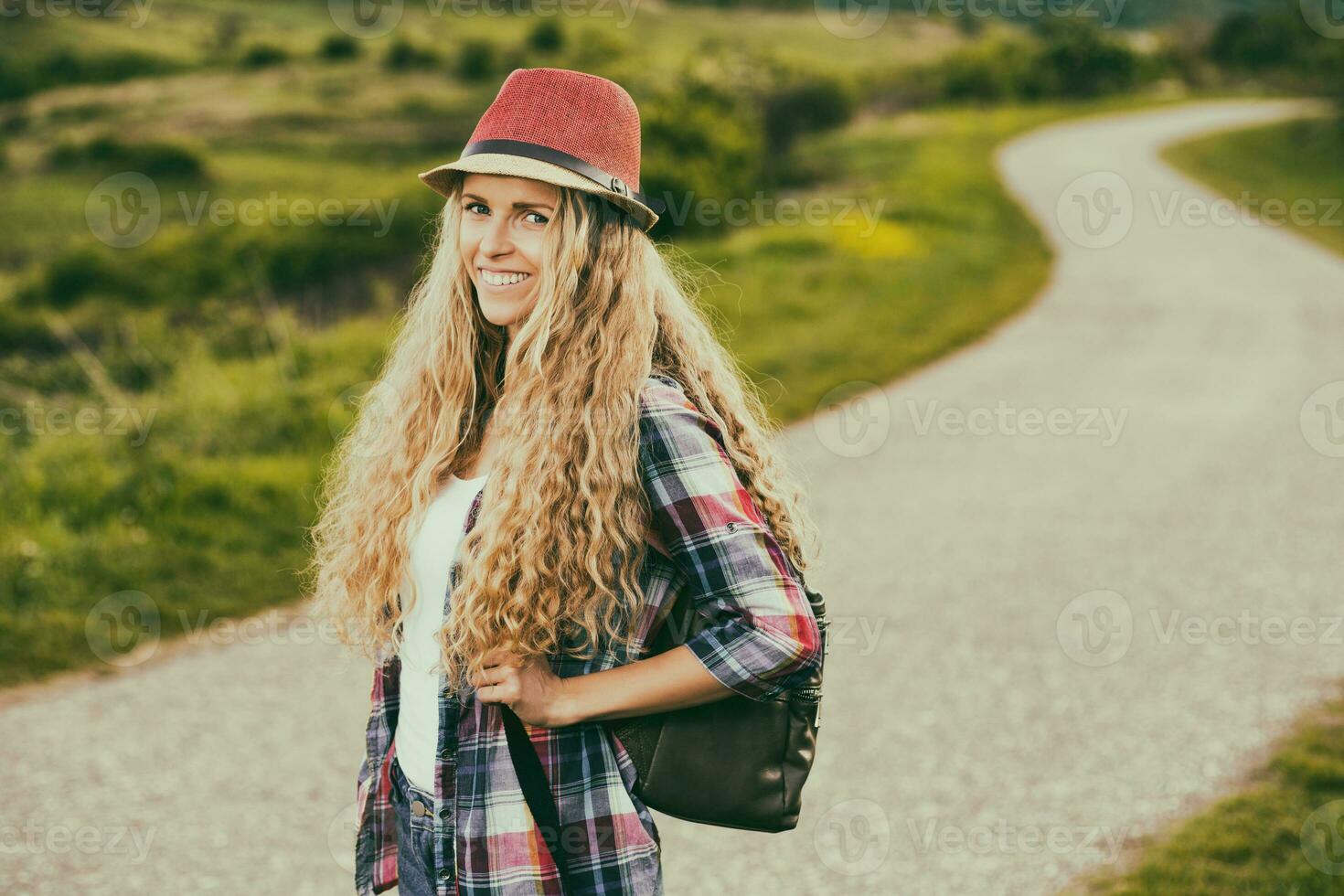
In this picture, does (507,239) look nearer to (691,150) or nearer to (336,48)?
(691,150)

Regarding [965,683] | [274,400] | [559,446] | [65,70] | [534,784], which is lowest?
[965,683]

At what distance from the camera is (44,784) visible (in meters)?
4.00

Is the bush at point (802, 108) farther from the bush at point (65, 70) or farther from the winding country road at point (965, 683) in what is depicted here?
the winding country road at point (965, 683)

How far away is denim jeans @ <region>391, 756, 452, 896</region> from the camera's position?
191 cm

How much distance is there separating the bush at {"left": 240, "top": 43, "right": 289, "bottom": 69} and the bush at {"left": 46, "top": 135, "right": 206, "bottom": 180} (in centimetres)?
410

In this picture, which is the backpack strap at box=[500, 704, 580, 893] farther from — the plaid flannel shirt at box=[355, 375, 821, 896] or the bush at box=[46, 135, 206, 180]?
the bush at box=[46, 135, 206, 180]

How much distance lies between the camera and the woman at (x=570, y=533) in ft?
5.65

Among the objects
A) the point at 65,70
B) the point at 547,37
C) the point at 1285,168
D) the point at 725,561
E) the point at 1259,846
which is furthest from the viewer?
the point at 547,37

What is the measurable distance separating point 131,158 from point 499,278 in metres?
26.1

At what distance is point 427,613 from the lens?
1.92 m

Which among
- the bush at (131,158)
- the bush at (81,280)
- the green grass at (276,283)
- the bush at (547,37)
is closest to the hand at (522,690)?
the green grass at (276,283)

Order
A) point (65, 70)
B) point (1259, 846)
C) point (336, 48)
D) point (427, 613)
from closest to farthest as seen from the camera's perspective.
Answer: point (427, 613), point (1259, 846), point (65, 70), point (336, 48)

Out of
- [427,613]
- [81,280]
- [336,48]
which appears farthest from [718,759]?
[336,48]

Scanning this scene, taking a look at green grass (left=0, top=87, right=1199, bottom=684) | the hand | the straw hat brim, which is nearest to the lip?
the straw hat brim
